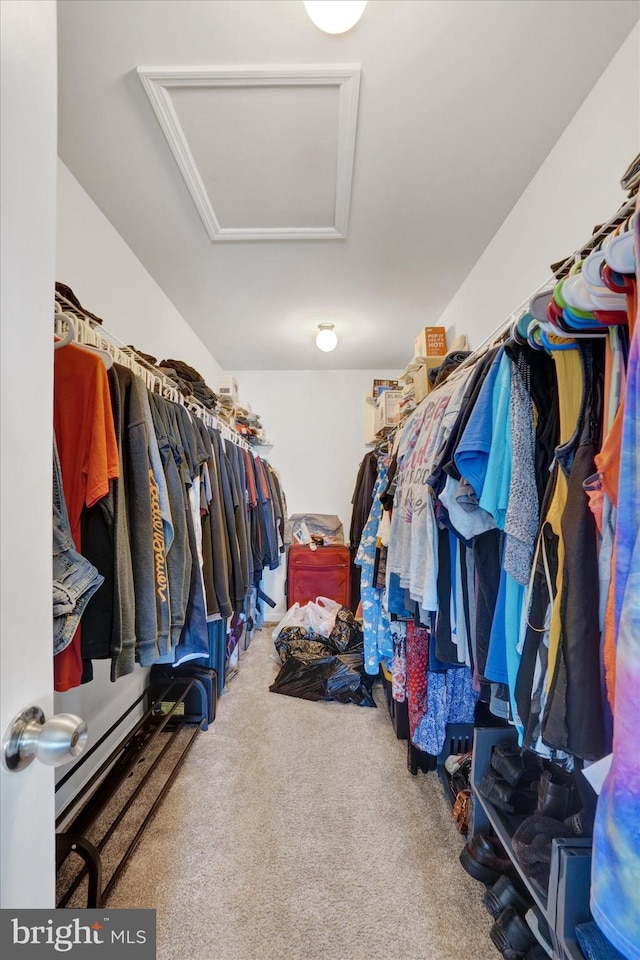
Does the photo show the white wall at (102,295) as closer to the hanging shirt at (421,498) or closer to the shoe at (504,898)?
the hanging shirt at (421,498)

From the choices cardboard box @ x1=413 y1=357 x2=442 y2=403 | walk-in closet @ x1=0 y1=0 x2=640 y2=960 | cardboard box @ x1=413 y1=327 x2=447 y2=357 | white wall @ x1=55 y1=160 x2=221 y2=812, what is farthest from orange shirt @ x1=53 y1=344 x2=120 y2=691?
cardboard box @ x1=413 y1=327 x2=447 y2=357

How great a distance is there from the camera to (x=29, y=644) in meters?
0.45

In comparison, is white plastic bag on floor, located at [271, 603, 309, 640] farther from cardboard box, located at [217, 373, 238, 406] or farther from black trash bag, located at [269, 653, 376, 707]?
cardboard box, located at [217, 373, 238, 406]

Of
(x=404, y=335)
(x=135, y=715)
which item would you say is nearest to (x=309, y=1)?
(x=404, y=335)

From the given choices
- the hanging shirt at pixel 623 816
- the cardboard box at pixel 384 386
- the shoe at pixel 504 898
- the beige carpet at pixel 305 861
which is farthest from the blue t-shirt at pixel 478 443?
the cardboard box at pixel 384 386

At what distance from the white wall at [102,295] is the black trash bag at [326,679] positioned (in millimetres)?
883

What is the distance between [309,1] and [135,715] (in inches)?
109

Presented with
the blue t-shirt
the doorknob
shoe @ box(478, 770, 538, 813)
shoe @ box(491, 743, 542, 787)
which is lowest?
shoe @ box(478, 770, 538, 813)

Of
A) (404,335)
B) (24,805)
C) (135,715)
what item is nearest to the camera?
(24,805)

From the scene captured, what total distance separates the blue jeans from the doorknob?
29 cm

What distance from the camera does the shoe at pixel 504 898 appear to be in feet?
3.48

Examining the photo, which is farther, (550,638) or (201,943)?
(201,943)

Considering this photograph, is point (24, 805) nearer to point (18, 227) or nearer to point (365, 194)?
point (18, 227)

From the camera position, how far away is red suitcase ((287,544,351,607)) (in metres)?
3.67
